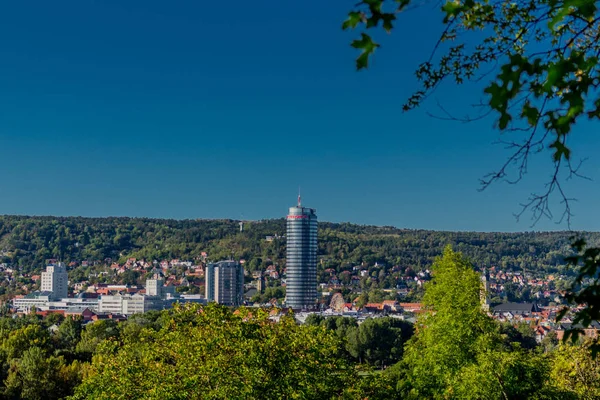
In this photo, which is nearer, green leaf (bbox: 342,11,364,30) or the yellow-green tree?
green leaf (bbox: 342,11,364,30)

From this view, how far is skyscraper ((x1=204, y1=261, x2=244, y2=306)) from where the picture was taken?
158000 millimetres

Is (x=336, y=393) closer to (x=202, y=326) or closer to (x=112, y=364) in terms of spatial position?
(x=202, y=326)

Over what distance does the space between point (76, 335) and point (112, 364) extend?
47.1 meters

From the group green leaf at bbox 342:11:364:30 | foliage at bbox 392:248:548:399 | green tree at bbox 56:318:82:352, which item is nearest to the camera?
green leaf at bbox 342:11:364:30

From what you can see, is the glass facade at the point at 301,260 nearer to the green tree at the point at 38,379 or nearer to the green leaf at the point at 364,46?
the green tree at the point at 38,379

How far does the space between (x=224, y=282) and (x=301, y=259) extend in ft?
68.8

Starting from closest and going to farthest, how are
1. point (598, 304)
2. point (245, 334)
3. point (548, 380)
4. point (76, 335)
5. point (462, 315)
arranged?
1. point (598, 304)
2. point (245, 334)
3. point (548, 380)
4. point (462, 315)
5. point (76, 335)

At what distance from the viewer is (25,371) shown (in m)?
33.4

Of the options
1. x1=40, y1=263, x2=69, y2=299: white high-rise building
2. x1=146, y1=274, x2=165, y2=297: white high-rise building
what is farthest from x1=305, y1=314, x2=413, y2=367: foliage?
x1=40, y1=263, x2=69, y2=299: white high-rise building

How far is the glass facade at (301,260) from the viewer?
146 meters

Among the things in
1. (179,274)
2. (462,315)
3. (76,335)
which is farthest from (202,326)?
(179,274)

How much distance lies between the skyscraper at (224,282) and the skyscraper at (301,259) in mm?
16805

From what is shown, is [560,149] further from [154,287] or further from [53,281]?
[53,281]

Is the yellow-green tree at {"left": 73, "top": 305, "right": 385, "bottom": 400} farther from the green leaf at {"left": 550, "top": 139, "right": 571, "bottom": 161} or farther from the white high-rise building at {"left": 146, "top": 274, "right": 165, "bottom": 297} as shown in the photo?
the white high-rise building at {"left": 146, "top": 274, "right": 165, "bottom": 297}
